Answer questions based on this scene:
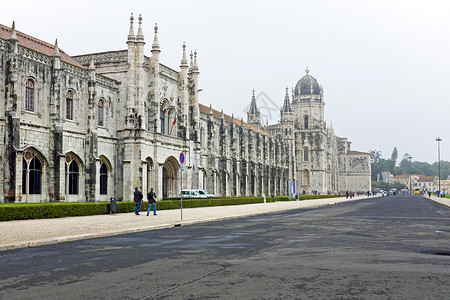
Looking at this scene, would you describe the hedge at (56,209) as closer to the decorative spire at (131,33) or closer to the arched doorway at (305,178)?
the decorative spire at (131,33)

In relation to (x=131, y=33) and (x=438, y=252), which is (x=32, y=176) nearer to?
(x=131, y=33)

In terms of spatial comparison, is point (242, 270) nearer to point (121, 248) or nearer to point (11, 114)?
point (121, 248)

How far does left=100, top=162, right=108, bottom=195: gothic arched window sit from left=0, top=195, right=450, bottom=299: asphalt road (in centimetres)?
2411

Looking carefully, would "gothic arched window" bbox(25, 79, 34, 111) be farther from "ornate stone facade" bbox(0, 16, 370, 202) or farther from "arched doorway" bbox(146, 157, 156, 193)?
"arched doorway" bbox(146, 157, 156, 193)

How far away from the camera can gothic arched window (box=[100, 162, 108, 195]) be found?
122ft

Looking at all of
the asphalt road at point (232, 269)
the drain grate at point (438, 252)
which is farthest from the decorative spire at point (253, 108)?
the drain grate at point (438, 252)

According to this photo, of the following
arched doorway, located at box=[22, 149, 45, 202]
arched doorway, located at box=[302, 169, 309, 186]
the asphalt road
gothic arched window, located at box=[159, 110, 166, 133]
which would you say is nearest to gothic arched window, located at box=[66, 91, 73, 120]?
arched doorway, located at box=[22, 149, 45, 202]

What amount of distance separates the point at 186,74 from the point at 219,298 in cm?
4142

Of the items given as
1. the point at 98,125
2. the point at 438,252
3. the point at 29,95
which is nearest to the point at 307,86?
the point at 98,125

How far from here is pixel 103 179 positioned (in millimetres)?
37312

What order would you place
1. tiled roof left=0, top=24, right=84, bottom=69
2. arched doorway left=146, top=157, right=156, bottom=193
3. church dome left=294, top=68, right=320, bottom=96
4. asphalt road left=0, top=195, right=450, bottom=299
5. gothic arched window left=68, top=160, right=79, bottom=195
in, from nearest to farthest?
1. asphalt road left=0, top=195, right=450, bottom=299
2. tiled roof left=0, top=24, right=84, bottom=69
3. gothic arched window left=68, top=160, right=79, bottom=195
4. arched doorway left=146, top=157, right=156, bottom=193
5. church dome left=294, top=68, right=320, bottom=96

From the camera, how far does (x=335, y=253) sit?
10.6 m

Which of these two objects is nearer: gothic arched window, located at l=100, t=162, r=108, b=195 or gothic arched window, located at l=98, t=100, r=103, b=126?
gothic arched window, located at l=100, t=162, r=108, b=195

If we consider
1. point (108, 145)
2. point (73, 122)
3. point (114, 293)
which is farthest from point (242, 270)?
point (108, 145)
